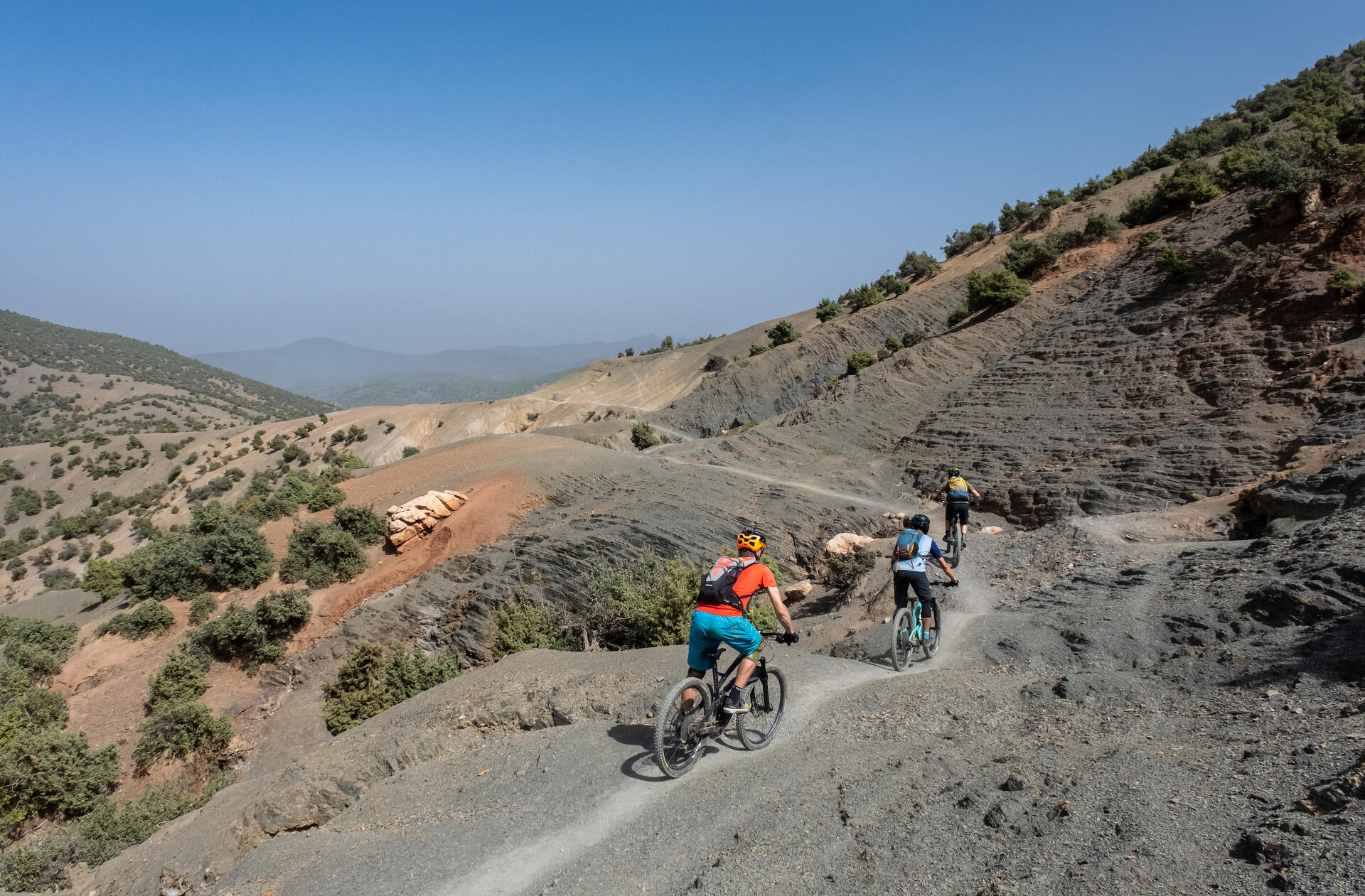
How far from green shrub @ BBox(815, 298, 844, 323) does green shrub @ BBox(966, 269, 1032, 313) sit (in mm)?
21859

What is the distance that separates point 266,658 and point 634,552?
32.1 feet

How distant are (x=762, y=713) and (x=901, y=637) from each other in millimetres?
2226

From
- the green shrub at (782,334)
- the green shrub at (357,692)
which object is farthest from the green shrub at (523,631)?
the green shrub at (782,334)

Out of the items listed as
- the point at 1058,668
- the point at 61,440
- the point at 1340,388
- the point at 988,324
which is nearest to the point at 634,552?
the point at 1058,668

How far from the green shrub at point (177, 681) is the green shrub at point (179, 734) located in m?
0.52

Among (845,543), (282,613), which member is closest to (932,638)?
(845,543)

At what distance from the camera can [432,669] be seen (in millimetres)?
12938

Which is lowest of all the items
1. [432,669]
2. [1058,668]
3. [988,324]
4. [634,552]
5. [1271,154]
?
[432,669]

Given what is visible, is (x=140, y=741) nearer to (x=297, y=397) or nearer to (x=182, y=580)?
(x=182, y=580)

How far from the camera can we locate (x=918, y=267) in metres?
49.3

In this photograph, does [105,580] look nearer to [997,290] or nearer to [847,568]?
[847,568]

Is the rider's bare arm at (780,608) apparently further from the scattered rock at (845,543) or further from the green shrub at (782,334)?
the green shrub at (782,334)

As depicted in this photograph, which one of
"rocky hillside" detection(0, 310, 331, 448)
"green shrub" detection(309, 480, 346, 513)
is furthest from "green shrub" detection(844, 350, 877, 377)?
"rocky hillside" detection(0, 310, 331, 448)

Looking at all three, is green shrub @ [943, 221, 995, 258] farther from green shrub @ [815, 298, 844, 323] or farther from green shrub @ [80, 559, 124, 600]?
green shrub @ [80, 559, 124, 600]
